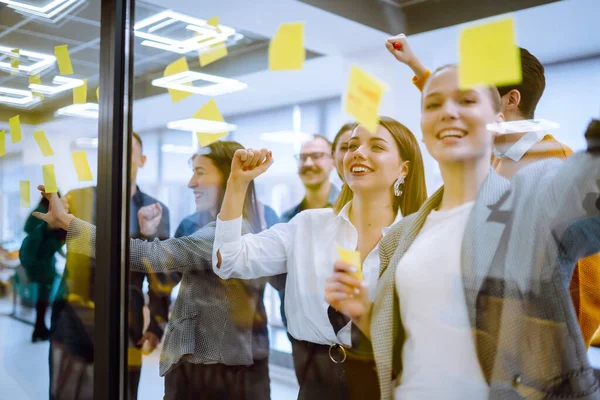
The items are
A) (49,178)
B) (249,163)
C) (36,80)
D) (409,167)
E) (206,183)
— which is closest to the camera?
(409,167)

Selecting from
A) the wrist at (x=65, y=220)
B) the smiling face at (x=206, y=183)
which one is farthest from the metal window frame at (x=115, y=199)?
the wrist at (x=65, y=220)

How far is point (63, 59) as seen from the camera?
2189 millimetres

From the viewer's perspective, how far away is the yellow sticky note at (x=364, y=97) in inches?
47.6

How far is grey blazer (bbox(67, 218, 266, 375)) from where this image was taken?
1.54 metres

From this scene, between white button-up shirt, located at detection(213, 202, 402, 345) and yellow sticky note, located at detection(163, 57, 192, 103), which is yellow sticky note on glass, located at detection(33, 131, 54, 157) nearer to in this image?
yellow sticky note, located at detection(163, 57, 192, 103)

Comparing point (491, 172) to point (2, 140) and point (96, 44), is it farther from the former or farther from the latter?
point (2, 140)

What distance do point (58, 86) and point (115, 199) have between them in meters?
0.82

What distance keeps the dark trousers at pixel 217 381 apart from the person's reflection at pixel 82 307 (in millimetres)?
146

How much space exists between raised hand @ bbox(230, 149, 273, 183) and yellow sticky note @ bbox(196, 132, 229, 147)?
86 mm

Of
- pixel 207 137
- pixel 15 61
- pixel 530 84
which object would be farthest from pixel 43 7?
pixel 530 84

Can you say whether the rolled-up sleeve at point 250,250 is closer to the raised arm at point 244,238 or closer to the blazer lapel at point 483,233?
the raised arm at point 244,238

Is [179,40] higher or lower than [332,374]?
higher

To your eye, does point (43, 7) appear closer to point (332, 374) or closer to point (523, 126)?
point (332, 374)

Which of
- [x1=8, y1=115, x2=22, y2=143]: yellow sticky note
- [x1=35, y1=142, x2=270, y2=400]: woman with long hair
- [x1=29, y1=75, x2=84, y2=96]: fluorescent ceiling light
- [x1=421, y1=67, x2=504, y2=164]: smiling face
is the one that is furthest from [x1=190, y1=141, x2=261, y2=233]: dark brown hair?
[x1=8, y1=115, x2=22, y2=143]: yellow sticky note
